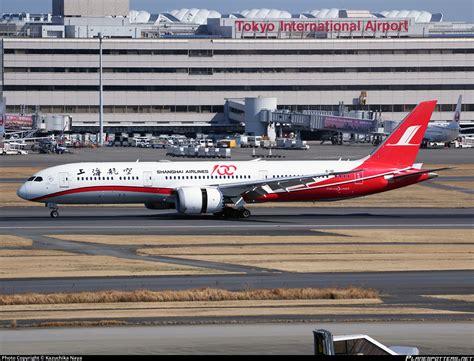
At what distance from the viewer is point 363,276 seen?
4778 cm

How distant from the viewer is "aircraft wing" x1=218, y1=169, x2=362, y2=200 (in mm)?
70688

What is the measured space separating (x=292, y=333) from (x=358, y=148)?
130643 mm

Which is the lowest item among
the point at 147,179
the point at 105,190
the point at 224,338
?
the point at 224,338

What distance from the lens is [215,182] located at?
7169 centimetres

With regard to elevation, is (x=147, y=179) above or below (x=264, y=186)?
above

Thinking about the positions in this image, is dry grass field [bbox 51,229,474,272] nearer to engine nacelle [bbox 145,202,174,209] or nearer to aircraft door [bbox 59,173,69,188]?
aircraft door [bbox 59,173,69,188]

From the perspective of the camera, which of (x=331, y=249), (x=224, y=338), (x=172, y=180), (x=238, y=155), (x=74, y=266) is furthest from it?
(x=238, y=155)

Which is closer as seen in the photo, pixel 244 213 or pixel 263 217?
pixel 244 213

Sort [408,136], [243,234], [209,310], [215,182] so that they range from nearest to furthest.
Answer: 1. [209,310]
2. [243,234]
3. [215,182]
4. [408,136]

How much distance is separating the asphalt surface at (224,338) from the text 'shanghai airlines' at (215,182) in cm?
3288

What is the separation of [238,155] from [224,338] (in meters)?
114

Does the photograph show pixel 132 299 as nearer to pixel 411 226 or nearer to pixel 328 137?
pixel 411 226

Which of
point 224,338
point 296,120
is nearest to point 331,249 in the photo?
point 224,338

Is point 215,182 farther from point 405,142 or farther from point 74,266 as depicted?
point 74,266
